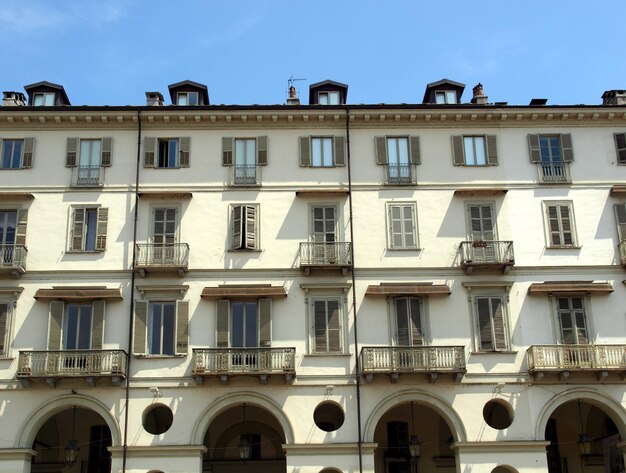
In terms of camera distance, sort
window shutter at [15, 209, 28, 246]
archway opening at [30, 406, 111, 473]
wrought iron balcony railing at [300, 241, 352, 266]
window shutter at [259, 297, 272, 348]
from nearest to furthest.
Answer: window shutter at [259, 297, 272, 348] < wrought iron balcony railing at [300, 241, 352, 266] < window shutter at [15, 209, 28, 246] < archway opening at [30, 406, 111, 473]

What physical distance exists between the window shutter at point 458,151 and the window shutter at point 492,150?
3.62 ft

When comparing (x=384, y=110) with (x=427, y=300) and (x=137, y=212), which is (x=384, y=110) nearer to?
(x=427, y=300)

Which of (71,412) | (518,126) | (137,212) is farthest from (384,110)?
(71,412)

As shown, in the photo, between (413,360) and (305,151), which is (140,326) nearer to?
(305,151)

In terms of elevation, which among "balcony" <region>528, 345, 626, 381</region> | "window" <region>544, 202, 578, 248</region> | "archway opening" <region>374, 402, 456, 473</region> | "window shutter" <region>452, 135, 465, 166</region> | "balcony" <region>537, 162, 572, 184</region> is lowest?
"archway opening" <region>374, 402, 456, 473</region>

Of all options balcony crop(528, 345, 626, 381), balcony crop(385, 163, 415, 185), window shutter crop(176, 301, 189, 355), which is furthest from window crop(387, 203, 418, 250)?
window shutter crop(176, 301, 189, 355)

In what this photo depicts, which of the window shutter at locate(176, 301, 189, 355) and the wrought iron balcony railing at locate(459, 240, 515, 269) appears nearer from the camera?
the window shutter at locate(176, 301, 189, 355)

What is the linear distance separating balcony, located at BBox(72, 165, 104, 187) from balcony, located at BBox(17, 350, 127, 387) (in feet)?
23.7

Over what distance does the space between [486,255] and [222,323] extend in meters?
11.0

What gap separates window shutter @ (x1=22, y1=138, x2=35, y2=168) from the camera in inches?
1388

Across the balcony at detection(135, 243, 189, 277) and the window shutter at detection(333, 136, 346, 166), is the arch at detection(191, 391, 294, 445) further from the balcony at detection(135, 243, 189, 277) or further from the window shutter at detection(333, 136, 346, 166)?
the window shutter at detection(333, 136, 346, 166)

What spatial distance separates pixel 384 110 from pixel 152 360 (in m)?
14.1

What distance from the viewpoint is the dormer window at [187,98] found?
123 feet

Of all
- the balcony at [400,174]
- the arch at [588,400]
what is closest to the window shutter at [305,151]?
the balcony at [400,174]
